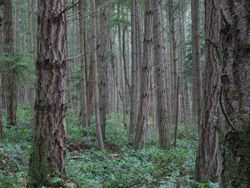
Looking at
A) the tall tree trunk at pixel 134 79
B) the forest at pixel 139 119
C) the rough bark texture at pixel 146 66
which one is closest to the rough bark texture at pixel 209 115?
the forest at pixel 139 119

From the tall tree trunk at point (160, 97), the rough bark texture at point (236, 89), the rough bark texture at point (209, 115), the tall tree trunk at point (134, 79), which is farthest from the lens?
the tall tree trunk at point (134, 79)

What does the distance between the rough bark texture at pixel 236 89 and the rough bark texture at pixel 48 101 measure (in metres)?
3.39

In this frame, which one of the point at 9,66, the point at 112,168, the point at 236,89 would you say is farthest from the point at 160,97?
the point at 236,89

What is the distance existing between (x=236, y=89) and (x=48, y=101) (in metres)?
3.48

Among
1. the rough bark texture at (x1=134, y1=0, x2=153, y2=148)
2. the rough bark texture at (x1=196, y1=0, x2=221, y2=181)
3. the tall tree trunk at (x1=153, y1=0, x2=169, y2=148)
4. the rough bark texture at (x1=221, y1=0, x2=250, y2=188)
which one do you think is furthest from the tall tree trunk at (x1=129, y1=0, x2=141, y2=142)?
the rough bark texture at (x1=221, y1=0, x2=250, y2=188)

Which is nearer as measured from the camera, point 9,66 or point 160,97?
point 160,97

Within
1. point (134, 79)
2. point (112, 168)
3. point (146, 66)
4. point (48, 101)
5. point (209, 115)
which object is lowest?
point (112, 168)

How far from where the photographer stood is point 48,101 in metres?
4.86

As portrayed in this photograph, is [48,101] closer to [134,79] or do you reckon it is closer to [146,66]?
[146,66]

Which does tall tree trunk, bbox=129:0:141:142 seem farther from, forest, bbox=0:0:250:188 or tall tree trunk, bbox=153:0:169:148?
tall tree trunk, bbox=153:0:169:148

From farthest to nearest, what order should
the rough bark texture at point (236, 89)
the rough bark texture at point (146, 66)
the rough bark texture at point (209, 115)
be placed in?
the rough bark texture at point (146, 66) → the rough bark texture at point (209, 115) → the rough bark texture at point (236, 89)

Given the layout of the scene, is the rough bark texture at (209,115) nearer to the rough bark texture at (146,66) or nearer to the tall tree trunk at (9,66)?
the rough bark texture at (146,66)

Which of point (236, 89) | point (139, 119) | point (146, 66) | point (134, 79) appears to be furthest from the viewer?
point (134, 79)

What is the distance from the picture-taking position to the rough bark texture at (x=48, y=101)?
15.9 feet
